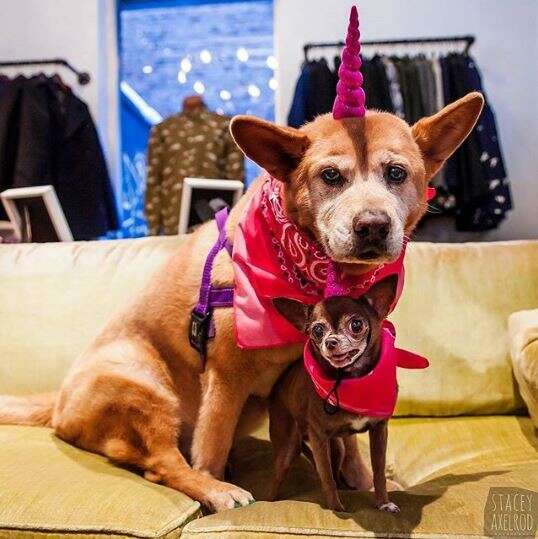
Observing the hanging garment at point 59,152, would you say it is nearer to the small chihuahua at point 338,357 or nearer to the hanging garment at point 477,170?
the hanging garment at point 477,170

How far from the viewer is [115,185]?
4.31 meters

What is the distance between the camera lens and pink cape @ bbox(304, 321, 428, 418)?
1.11 meters

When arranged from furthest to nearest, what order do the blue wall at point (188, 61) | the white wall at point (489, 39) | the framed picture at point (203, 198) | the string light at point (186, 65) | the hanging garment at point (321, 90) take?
the string light at point (186, 65) < the blue wall at point (188, 61) < the white wall at point (489, 39) < the hanging garment at point (321, 90) < the framed picture at point (203, 198)

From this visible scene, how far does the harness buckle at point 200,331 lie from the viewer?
1402mm

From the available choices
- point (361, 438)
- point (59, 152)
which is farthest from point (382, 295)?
point (59, 152)

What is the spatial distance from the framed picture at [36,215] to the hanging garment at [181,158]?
125 cm

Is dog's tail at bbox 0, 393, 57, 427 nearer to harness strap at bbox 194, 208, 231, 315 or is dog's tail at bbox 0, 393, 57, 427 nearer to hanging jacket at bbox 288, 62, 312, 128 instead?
harness strap at bbox 194, 208, 231, 315

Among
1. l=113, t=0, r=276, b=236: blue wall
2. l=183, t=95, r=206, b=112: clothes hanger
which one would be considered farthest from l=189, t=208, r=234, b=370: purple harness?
l=113, t=0, r=276, b=236: blue wall

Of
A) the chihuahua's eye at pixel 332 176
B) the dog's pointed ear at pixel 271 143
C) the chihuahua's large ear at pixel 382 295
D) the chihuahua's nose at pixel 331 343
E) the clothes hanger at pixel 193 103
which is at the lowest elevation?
the chihuahua's nose at pixel 331 343

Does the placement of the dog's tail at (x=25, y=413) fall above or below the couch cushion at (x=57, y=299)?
below

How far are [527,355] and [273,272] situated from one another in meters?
0.78

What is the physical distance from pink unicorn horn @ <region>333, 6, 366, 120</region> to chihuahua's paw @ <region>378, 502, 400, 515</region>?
2.38ft

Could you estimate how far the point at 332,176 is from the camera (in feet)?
3.79

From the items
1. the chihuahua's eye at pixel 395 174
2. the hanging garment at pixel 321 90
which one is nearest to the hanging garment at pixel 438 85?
the hanging garment at pixel 321 90
